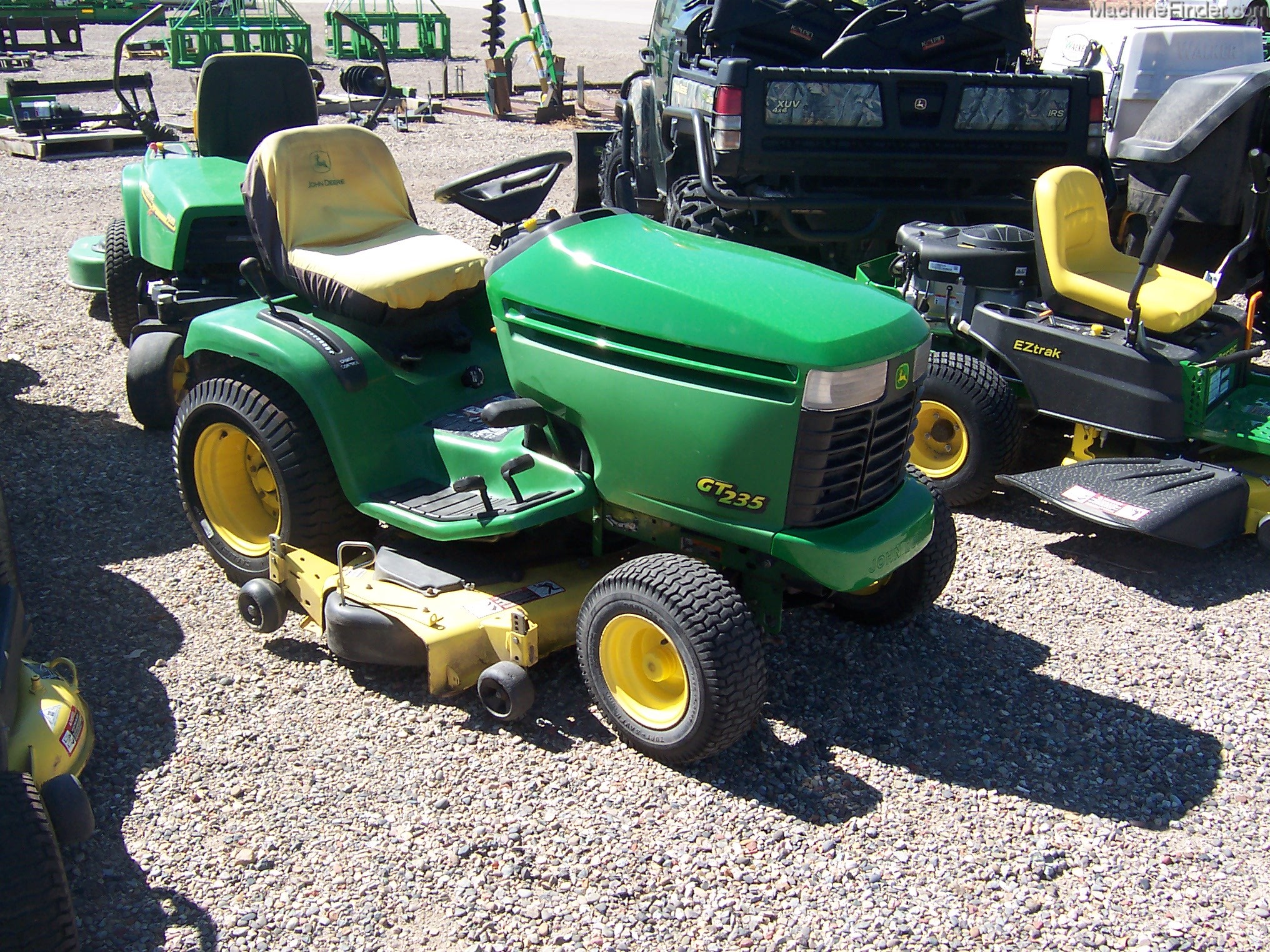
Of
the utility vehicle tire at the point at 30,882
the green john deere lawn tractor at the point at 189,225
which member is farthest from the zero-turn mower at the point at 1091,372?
the utility vehicle tire at the point at 30,882

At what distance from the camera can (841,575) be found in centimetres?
294

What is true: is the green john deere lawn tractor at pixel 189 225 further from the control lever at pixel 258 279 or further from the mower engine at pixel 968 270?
the mower engine at pixel 968 270

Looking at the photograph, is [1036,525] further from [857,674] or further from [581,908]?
[581,908]

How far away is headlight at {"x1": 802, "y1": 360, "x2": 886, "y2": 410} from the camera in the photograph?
2805mm

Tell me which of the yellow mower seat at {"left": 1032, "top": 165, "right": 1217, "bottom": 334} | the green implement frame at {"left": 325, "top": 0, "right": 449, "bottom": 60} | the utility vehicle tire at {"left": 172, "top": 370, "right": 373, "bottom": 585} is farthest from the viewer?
the green implement frame at {"left": 325, "top": 0, "right": 449, "bottom": 60}

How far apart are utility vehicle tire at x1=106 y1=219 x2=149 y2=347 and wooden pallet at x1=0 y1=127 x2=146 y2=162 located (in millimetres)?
6853

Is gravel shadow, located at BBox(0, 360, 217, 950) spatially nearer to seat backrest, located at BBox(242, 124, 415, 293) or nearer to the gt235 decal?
seat backrest, located at BBox(242, 124, 415, 293)

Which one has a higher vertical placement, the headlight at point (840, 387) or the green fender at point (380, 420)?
the headlight at point (840, 387)

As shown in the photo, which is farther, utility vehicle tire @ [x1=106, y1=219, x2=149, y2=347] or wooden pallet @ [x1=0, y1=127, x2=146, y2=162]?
wooden pallet @ [x1=0, y1=127, x2=146, y2=162]

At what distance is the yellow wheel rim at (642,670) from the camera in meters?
3.07

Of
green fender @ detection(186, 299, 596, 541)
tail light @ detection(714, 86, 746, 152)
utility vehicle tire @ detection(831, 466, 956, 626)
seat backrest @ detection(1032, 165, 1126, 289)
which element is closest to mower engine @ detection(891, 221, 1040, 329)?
seat backrest @ detection(1032, 165, 1126, 289)

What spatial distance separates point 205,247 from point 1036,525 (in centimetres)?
380

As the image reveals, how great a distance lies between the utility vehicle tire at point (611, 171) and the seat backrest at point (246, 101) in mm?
2297

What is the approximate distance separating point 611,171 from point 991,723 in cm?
→ 572
